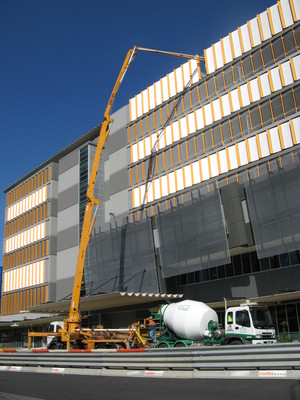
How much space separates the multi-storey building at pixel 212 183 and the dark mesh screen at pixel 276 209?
7cm

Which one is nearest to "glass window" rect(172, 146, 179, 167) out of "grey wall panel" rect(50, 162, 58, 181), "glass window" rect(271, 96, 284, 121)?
"glass window" rect(271, 96, 284, 121)

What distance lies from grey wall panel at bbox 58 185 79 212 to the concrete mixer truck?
115ft

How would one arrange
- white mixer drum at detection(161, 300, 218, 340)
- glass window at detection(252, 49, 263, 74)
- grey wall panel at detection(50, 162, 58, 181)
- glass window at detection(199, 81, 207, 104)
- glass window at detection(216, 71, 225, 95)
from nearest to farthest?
white mixer drum at detection(161, 300, 218, 340)
glass window at detection(252, 49, 263, 74)
glass window at detection(216, 71, 225, 95)
glass window at detection(199, 81, 207, 104)
grey wall panel at detection(50, 162, 58, 181)

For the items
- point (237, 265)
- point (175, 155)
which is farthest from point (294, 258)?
point (175, 155)

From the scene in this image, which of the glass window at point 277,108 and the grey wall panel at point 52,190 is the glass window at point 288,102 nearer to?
the glass window at point 277,108

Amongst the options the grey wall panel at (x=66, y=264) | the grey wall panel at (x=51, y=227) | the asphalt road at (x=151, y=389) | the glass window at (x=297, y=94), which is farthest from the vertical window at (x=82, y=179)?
the asphalt road at (x=151, y=389)

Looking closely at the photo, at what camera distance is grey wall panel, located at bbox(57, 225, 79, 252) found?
5516 centimetres

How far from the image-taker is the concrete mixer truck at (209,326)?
774 inches

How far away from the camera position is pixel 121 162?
166 feet

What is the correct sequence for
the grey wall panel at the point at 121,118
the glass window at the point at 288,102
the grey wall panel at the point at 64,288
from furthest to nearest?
1. the grey wall panel at the point at 64,288
2. the grey wall panel at the point at 121,118
3. the glass window at the point at 288,102

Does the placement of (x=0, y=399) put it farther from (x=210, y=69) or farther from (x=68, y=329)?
(x=210, y=69)

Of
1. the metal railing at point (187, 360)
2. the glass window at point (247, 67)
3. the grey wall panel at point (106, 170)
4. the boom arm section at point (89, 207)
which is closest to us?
the metal railing at point (187, 360)

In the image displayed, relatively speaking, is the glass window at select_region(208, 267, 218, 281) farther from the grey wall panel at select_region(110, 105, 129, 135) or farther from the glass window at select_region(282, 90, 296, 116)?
the grey wall panel at select_region(110, 105, 129, 135)

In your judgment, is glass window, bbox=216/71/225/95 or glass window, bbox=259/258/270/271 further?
glass window, bbox=216/71/225/95
